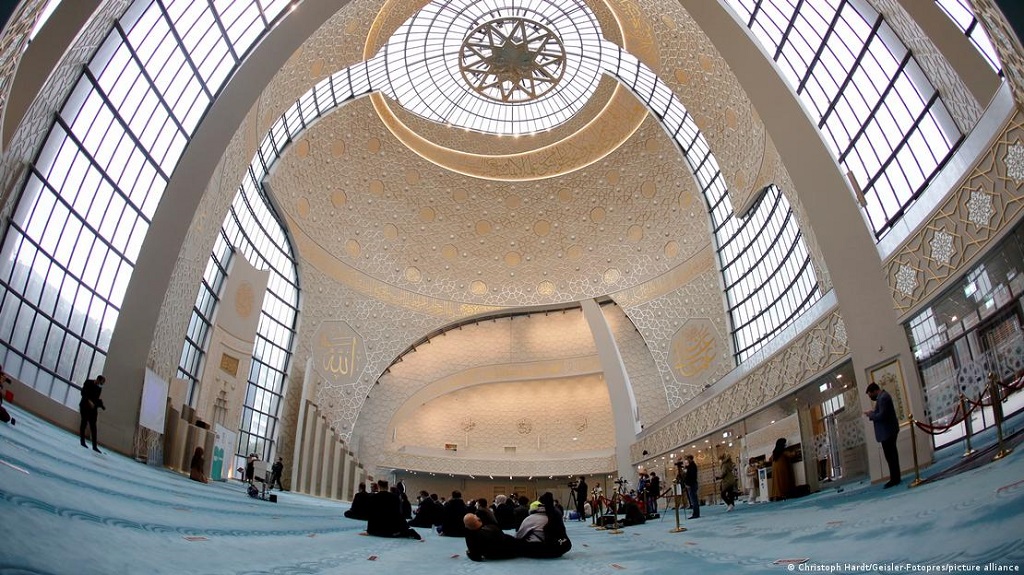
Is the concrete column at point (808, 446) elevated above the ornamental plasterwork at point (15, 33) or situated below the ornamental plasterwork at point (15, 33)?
below

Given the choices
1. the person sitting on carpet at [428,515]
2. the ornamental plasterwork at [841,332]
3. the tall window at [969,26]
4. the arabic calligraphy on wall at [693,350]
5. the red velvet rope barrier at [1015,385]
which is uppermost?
the tall window at [969,26]

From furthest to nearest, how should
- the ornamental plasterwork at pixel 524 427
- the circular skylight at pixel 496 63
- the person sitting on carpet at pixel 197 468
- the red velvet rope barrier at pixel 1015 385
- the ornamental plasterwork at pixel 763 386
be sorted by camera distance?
the ornamental plasterwork at pixel 524 427 < the circular skylight at pixel 496 63 < the person sitting on carpet at pixel 197 468 < the ornamental plasterwork at pixel 763 386 < the red velvet rope barrier at pixel 1015 385

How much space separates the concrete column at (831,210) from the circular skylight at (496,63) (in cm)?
1272

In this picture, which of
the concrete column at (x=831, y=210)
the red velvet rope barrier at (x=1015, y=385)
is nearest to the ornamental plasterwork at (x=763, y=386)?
the concrete column at (x=831, y=210)

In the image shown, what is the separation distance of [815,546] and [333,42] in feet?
75.7

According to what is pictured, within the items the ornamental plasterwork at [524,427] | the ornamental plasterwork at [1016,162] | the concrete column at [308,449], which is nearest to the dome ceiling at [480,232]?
the concrete column at [308,449]

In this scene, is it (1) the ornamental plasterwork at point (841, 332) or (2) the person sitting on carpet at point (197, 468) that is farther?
(2) the person sitting on carpet at point (197, 468)

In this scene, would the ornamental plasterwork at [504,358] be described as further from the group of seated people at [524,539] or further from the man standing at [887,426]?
the group of seated people at [524,539]

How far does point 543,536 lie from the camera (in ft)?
25.2

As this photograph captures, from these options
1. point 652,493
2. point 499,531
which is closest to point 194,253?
point 652,493

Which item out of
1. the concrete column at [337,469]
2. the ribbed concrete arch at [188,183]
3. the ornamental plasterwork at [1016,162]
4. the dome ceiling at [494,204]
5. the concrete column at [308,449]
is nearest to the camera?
the ornamental plasterwork at [1016,162]

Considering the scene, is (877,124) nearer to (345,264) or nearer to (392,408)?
(345,264)

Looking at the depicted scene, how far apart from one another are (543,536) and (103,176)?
17731 mm

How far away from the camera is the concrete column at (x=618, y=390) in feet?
119
